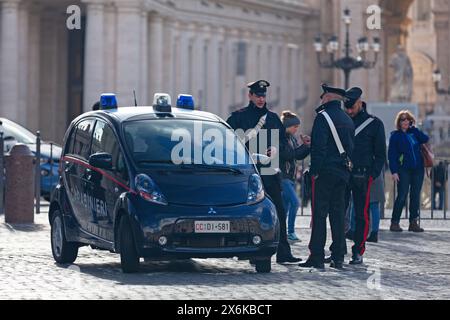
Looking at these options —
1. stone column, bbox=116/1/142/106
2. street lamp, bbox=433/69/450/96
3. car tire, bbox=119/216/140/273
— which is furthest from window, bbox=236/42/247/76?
car tire, bbox=119/216/140/273

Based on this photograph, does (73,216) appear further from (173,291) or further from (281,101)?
(281,101)

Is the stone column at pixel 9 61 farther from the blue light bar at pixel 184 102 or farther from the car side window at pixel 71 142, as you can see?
the blue light bar at pixel 184 102

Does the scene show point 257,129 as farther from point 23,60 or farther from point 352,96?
point 23,60

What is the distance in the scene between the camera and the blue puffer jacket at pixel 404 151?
23.9 meters

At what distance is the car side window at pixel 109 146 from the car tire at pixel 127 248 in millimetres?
435

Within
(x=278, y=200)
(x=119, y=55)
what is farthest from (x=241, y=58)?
(x=278, y=200)

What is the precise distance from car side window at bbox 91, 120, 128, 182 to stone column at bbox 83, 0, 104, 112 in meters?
38.4

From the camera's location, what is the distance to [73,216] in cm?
1802

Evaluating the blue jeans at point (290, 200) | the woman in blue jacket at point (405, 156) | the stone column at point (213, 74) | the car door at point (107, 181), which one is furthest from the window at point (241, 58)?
the car door at point (107, 181)

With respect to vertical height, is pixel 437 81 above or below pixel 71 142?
above

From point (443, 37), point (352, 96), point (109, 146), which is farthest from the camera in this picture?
point (443, 37)

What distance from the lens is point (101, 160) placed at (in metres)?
17.0

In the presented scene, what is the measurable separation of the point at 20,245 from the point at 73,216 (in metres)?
3.00

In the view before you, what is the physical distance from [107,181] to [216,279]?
1561mm
